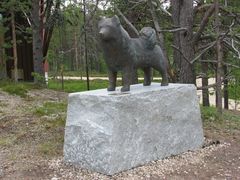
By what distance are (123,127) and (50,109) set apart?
9.77ft

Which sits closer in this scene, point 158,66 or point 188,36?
point 158,66

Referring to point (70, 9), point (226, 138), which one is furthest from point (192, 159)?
point (70, 9)

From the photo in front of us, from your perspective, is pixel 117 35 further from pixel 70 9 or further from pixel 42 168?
pixel 70 9

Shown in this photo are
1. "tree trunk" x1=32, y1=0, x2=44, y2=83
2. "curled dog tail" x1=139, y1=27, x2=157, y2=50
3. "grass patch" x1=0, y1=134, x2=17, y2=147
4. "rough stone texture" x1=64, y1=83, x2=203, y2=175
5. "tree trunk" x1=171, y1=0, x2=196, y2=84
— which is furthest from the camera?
"tree trunk" x1=32, y1=0, x2=44, y2=83

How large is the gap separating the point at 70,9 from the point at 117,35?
6.04 meters

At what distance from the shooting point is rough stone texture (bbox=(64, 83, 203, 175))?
407 cm

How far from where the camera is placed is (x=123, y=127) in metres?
4.13

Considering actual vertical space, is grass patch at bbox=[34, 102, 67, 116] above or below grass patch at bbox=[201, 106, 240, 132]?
above

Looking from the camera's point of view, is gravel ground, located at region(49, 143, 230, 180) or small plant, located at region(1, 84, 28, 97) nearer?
gravel ground, located at region(49, 143, 230, 180)

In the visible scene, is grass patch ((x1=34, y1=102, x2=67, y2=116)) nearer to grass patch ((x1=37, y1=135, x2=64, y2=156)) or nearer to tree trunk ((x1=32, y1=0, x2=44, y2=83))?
grass patch ((x1=37, y1=135, x2=64, y2=156))

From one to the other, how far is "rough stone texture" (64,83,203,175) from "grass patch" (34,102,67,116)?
2178 mm

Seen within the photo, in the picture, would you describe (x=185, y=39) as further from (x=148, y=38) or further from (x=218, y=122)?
(x=148, y=38)

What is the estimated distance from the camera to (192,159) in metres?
4.72

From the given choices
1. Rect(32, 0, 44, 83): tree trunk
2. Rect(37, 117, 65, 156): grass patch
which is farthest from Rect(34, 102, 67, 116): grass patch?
Rect(32, 0, 44, 83): tree trunk
